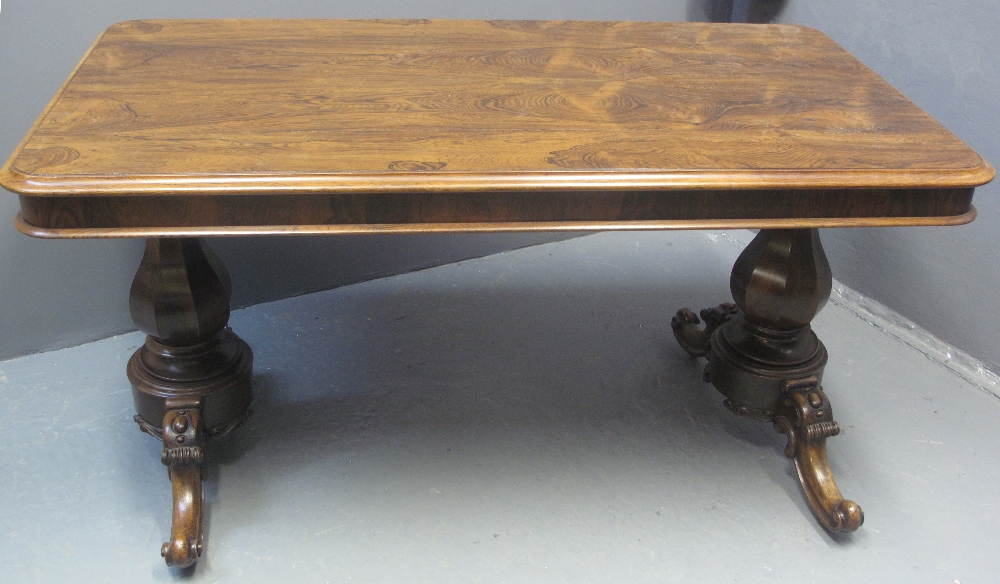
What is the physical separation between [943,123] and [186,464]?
74.6 inches

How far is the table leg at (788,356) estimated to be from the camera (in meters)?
1.72

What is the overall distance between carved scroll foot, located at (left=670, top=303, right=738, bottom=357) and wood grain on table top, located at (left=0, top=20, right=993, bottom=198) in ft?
2.08

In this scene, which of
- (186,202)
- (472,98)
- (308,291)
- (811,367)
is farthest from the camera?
(308,291)

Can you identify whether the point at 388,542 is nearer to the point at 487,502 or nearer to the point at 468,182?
the point at 487,502

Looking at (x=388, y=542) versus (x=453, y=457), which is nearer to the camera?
(x=388, y=542)

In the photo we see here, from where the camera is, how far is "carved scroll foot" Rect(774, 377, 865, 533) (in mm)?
1729

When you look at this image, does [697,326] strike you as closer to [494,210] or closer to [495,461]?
[495,461]

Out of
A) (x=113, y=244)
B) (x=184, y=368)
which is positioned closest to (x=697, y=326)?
(x=184, y=368)

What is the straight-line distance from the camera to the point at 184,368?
1688 millimetres

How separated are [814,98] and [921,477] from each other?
0.86 metres

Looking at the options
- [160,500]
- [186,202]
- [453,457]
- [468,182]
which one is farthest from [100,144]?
[453,457]

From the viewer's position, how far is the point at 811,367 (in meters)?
1.83

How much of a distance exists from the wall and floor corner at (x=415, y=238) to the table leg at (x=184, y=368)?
503 mm

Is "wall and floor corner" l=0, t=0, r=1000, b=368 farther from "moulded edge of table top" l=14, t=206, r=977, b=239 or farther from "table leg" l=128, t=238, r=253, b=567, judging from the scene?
"moulded edge of table top" l=14, t=206, r=977, b=239
